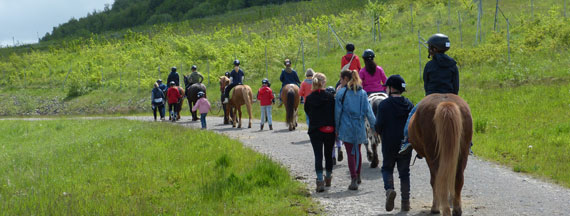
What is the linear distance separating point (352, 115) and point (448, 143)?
277 centimetres

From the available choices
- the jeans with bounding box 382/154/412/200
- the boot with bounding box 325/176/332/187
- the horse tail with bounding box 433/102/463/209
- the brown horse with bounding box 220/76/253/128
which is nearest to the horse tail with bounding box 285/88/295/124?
the brown horse with bounding box 220/76/253/128

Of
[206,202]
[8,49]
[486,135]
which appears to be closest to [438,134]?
[206,202]

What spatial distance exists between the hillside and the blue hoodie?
333cm

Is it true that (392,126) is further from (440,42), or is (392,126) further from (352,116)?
(440,42)

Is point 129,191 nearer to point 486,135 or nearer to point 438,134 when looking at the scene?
point 438,134

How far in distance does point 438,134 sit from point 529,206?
207 cm

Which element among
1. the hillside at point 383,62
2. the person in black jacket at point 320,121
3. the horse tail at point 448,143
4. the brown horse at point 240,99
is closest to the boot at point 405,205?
the horse tail at point 448,143

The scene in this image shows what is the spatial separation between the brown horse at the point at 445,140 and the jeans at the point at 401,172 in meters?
0.49

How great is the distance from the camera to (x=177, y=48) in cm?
5484

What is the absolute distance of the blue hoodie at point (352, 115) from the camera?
9250 mm

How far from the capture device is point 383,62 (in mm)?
31531

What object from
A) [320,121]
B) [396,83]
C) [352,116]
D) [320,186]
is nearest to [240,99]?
[320,121]

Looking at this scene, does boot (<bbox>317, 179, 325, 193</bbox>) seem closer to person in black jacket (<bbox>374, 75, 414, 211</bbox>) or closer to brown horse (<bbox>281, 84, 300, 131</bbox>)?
person in black jacket (<bbox>374, 75, 414, 211</bbox>)

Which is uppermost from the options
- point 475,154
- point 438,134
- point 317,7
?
point 317,7
